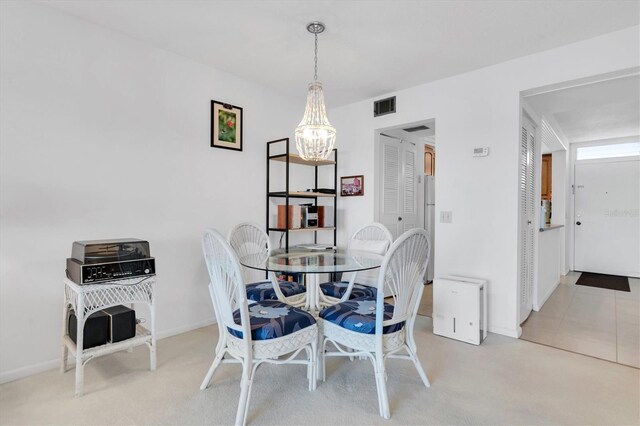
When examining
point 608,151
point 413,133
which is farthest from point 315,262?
point 608,151

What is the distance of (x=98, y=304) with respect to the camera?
A: 2205 millimetres

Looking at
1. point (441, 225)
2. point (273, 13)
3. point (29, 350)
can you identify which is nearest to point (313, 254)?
point (441, 225)

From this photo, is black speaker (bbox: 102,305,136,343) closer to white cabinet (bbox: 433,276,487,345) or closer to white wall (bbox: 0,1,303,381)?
white wall (bbox: 0,1,303,381)

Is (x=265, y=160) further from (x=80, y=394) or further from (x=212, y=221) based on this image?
(x=80, y=394)

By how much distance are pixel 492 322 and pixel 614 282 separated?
11.3ft

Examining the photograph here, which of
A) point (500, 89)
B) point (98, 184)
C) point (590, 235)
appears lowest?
point (590, 235)

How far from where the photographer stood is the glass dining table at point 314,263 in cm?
193

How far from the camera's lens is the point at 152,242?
2730mm

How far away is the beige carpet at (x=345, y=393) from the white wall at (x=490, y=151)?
0.74 metres

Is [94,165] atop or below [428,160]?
below

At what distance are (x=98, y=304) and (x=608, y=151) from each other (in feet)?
23.7

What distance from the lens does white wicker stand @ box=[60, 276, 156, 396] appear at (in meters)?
1.95

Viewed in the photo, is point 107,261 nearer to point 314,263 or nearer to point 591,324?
point 314,263

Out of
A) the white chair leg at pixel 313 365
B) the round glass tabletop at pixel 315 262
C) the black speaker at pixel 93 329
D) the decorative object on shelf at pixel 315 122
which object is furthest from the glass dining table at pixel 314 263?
the black speaker at pixel 93 329
